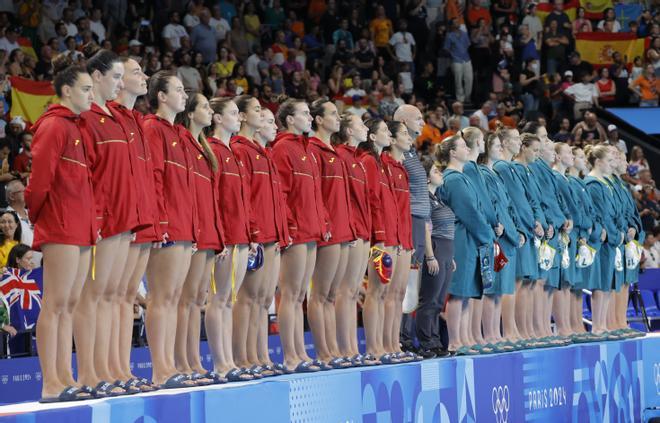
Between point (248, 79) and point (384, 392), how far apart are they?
9.65 m

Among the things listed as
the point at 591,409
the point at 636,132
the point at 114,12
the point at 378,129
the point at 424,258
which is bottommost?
the point at 591,409

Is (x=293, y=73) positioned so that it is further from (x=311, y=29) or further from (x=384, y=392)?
(x=384, y=392)

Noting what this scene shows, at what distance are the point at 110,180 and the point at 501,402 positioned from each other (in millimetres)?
4289

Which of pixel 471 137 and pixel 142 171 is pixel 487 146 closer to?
pixel 471 137

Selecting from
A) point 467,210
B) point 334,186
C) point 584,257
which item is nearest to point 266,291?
point 334,186

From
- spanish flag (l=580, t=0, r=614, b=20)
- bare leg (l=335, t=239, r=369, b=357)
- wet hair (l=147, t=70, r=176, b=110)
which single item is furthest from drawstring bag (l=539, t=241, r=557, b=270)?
spanish flag (l=580, t=0, r=614, b=20)

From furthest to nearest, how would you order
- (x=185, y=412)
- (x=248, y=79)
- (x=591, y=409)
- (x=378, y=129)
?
(x=248, y=79)
(x=591, y=409)
(x=378, y=129)
(x=185, y=412)

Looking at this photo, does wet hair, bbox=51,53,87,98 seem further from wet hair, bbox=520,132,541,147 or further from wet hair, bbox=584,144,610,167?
wet hair, bbox=584,144,610,167

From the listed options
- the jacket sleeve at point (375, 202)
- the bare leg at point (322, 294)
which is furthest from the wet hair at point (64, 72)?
the jacket sleeve at point (375, 202)

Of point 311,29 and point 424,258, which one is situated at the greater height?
point 311,29

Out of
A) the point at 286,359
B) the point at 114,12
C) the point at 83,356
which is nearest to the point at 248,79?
the point at 114,12

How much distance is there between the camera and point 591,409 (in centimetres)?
1070

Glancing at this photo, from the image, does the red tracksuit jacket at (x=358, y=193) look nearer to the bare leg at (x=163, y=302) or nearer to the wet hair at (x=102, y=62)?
the bare leg at (x=163, y=302)

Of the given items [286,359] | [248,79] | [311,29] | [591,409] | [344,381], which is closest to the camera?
[344,381]
